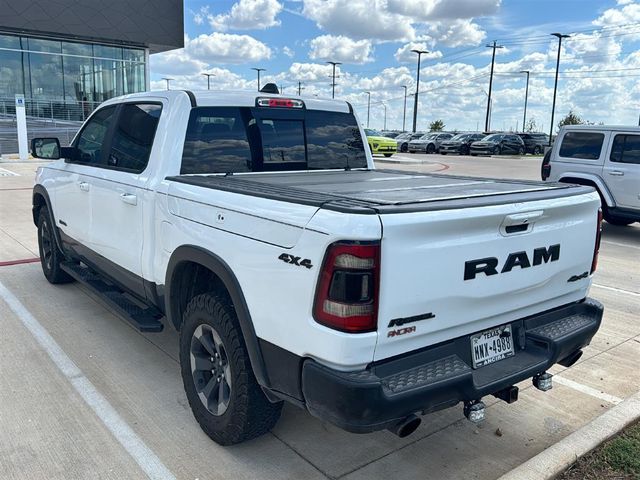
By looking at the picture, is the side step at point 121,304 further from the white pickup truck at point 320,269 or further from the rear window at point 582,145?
the rear window at point 582,145

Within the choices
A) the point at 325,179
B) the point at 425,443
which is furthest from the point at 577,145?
the point at 425,443

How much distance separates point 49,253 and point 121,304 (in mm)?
2447

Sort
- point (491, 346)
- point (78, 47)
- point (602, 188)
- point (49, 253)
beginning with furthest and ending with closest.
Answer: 1. point (78, 47)
2. point (602, 188)
3. point (49, 253)
4. point (491, 346)

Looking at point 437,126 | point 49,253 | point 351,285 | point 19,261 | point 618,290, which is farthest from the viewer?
point 437,126

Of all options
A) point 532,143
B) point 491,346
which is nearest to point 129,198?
point 491,346

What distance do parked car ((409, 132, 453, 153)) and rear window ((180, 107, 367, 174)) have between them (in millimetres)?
37391

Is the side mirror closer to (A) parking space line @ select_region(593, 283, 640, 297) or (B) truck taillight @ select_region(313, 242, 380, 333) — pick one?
(B) truck taillight @ select_region(313, 242, 380, 333)

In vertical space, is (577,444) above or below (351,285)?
below

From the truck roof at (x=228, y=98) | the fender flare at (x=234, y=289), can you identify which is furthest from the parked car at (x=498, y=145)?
the fender flare at (x=234, y=289)

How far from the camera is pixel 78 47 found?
94.7 ft

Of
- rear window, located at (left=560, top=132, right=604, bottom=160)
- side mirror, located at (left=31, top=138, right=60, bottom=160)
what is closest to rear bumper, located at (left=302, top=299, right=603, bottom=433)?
side mirror, located at (left=31, top=138, right=60, bottom=160)

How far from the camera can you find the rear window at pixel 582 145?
1000cm

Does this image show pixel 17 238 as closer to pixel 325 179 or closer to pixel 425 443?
pixel 325 179

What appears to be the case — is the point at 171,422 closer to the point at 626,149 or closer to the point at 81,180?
the point at 81,180
